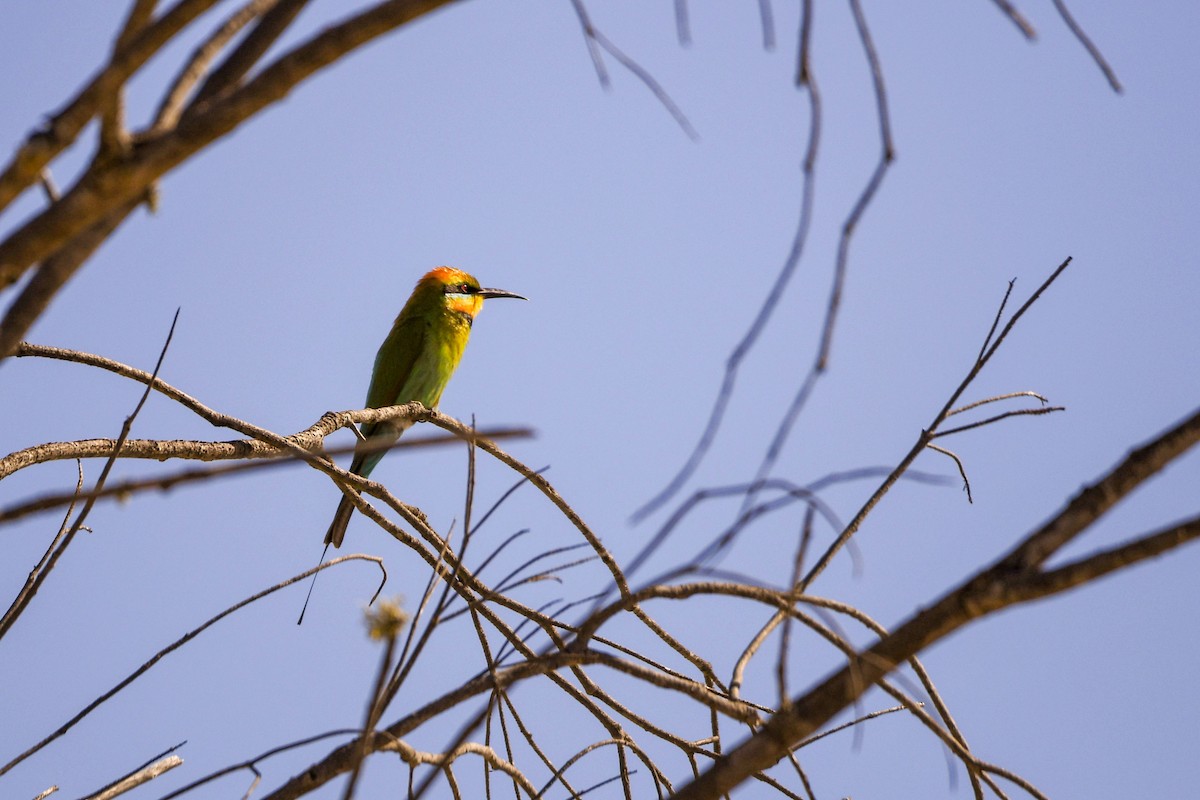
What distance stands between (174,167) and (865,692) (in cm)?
76

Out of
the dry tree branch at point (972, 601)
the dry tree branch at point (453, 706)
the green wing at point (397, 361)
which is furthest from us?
the green wing at point (397, 361)

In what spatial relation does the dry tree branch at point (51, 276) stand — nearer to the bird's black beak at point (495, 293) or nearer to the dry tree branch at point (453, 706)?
the dry tree branch at point (453, 706)

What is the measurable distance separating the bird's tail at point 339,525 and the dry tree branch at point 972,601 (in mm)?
3910

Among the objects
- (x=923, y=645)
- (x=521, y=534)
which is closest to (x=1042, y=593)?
(x=923, y=645)

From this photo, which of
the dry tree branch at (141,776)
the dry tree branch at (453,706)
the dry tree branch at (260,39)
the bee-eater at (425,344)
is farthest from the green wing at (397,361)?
the dry tree branch at (260,39)

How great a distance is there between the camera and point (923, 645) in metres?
1.08

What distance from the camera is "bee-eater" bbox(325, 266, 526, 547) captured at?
20.9 feet

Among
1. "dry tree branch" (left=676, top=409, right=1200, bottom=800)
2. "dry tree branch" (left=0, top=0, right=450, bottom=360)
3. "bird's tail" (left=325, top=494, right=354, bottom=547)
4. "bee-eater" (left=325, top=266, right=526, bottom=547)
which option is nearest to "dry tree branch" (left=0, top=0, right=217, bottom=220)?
"dry tree branch" (left=0, top=0, right=450, bottom=360)

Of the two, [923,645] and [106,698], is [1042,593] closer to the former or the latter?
[923,645]

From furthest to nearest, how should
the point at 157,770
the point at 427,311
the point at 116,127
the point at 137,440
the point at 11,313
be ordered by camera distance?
the point at 427,311 → the point at 137,440 → the point at 157,770 → the point at 11,313 → the point at 116,127

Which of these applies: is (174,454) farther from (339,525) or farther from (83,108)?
(339,525)

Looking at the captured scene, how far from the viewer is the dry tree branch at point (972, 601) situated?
1036 mm

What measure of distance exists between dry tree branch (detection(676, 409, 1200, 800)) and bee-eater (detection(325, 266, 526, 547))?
528cm

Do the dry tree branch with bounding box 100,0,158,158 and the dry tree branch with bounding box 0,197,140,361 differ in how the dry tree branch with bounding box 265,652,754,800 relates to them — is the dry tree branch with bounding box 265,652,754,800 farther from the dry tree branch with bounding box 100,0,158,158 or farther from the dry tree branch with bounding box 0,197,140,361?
the dry tree branch with bounding box 100,0,158,158
